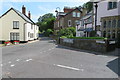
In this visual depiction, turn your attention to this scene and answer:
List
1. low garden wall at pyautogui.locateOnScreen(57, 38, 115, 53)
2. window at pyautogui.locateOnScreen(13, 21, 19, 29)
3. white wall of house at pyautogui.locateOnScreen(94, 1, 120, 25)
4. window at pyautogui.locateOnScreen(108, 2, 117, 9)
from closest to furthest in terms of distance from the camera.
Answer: low garden wall at pyautogui.locateOnScreen(57, 38, 115, 53) → white wall of house at pyautogui.locateOnScreen(94, 1, 120, 25) → window at pyautogui.locateOnScreen(108, 2, 117, 9) → window at pyautogui.locateOnScreen(13, 21, 19, 29)

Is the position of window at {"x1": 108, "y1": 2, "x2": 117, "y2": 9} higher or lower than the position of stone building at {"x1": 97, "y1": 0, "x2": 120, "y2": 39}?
higher

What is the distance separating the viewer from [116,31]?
14695 millimetres

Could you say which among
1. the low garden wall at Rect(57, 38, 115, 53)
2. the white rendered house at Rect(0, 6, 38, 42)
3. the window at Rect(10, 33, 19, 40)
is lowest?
the low garden wall at Rect(57, 38, 115, 53)

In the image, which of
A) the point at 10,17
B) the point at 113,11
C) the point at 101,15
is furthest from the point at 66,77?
the point at 10,17

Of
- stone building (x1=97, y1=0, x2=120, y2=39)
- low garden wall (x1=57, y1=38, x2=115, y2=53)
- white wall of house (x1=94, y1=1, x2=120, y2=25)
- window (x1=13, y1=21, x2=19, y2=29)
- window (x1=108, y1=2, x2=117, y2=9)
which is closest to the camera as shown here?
low garden wall (x1=57, y1=38, x2=115, y2=53)

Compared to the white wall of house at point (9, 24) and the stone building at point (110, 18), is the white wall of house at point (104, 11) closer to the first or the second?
the stone building at point (110, 18)

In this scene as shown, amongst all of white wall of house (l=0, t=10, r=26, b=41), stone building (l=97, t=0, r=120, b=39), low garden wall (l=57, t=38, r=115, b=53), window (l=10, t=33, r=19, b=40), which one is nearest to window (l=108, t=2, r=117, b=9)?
stone building (l=97, t=0, r=120, b=39)

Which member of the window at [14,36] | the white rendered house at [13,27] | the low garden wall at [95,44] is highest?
the white rendered house at [13,27]

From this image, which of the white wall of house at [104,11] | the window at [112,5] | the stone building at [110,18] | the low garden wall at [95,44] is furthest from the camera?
the window at [112,5]

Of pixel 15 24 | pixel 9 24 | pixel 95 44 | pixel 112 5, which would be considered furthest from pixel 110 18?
pixel 9 24

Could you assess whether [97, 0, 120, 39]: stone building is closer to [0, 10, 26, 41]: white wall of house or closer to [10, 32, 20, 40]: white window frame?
[0, 10, 26, 41]: white wall of house

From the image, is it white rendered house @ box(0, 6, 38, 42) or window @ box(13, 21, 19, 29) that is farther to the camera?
window @ box(13, 21, 19, 29)

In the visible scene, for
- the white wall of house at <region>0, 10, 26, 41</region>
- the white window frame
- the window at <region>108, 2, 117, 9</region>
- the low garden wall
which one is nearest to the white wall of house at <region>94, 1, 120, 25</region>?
the window at <region>108, 2, 117, 9</region>

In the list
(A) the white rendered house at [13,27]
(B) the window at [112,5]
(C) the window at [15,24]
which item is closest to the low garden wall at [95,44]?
(B) the window at [112,5]
